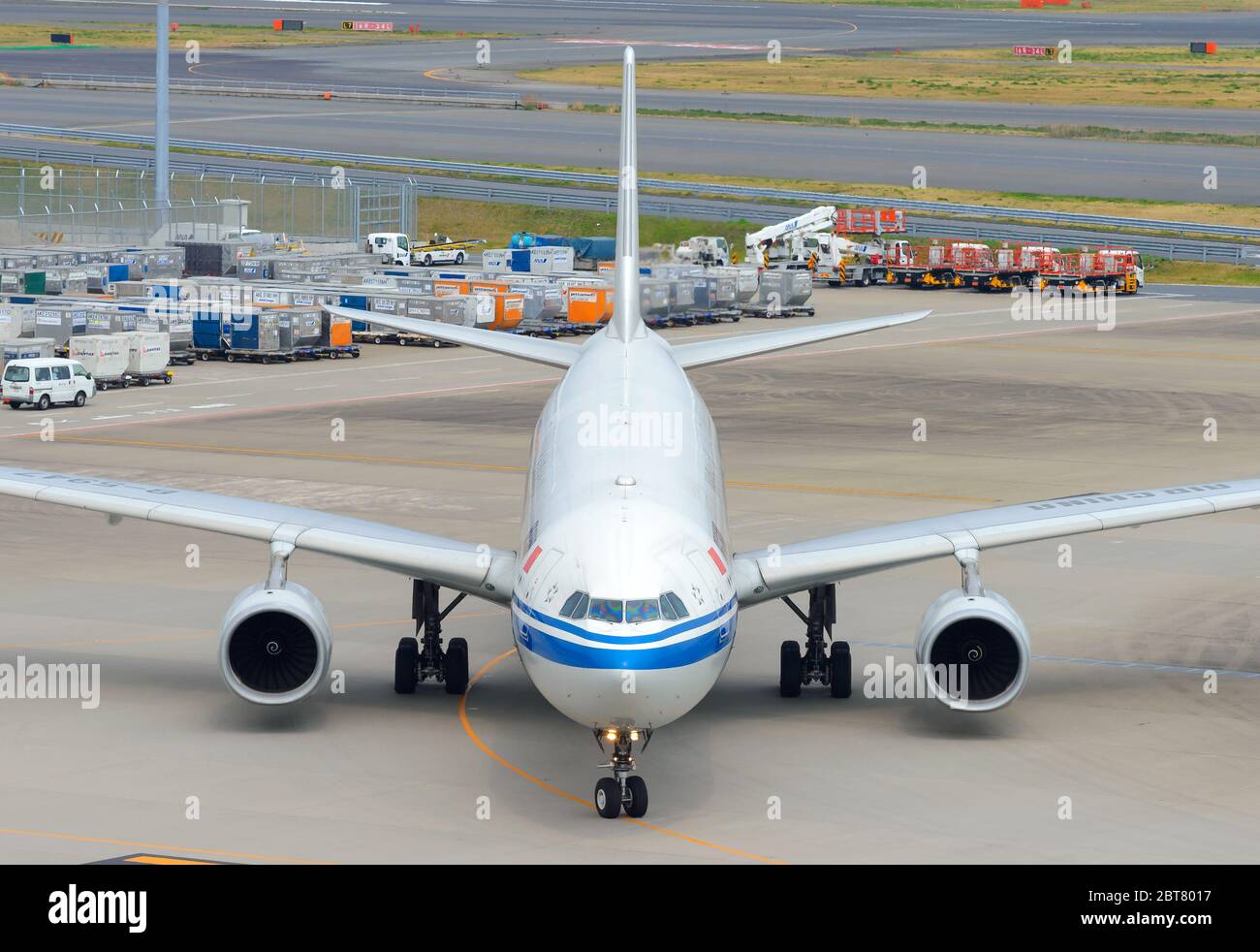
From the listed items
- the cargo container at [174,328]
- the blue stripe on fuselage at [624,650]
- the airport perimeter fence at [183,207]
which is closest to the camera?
the blue stripe on fuselage at [624,650]

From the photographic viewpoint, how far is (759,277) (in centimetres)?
9462

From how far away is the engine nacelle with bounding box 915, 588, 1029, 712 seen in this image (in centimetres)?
2720

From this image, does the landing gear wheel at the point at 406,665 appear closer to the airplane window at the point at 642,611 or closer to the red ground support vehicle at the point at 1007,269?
the airplane window at the point at 642,611

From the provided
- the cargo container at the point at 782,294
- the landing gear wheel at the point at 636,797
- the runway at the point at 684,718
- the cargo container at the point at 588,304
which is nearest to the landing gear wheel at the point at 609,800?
the landing gear wheel at the point at 636,797

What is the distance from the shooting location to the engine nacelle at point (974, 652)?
27.2 m

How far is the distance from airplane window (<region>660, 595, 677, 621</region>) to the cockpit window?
886 mm

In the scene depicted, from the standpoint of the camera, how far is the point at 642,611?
23.0 meters

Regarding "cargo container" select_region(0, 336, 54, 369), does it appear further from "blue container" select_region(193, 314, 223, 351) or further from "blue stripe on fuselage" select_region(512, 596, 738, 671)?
"blue stripe on fuselage" select_region(512, 596, 738, 671)

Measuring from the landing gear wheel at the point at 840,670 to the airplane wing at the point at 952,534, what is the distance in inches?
64.4

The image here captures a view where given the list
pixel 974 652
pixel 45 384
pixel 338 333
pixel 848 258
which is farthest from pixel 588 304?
pixel 974 652

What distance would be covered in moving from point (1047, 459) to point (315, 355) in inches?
1336

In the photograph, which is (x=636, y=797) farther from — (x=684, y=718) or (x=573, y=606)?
(x=684, y=718)

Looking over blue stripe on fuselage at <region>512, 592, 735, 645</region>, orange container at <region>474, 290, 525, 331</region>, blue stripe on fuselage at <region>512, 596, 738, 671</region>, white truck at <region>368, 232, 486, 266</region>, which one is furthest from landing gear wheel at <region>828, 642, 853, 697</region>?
white truck at <region>368, 232, 486, 266</region>
